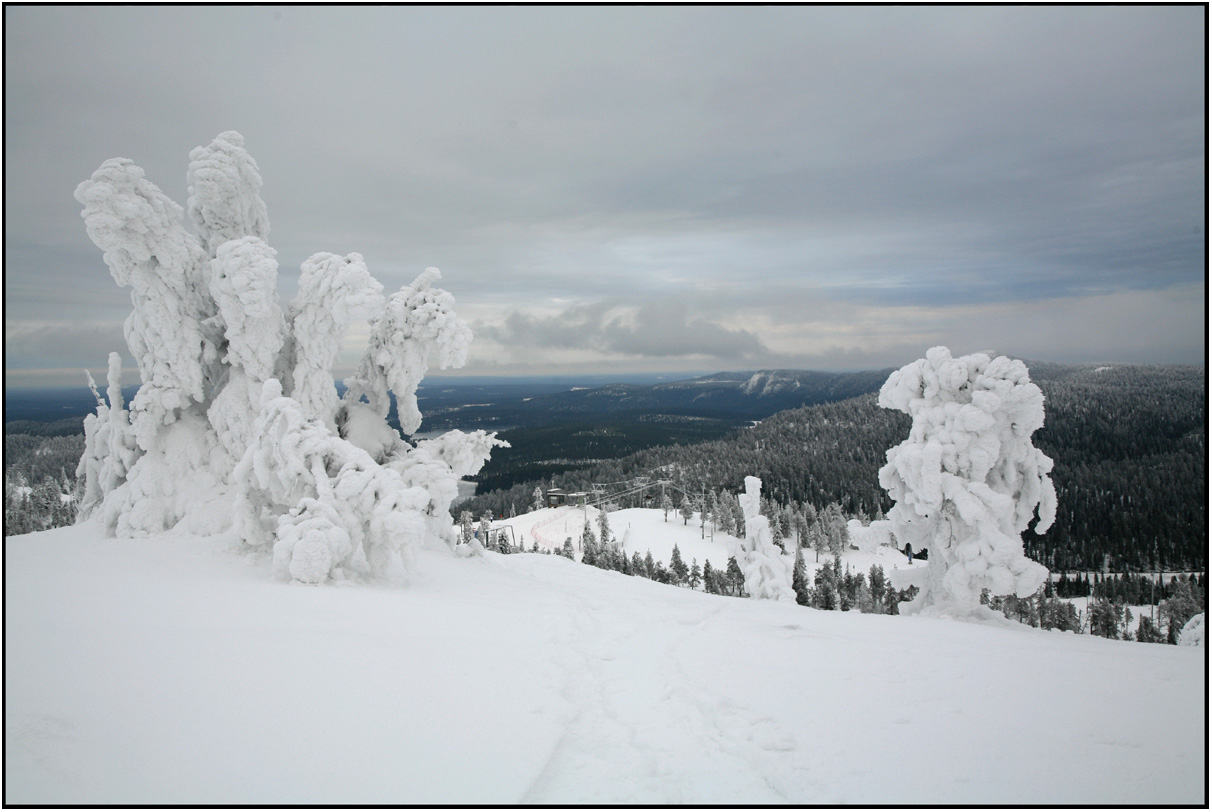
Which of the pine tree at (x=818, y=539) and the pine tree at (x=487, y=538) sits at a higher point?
the pine tree at (x=487, y=538)

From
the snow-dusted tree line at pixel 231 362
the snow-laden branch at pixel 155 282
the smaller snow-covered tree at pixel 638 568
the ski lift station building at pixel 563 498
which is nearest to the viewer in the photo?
the snow-dusted tree line at pixel 231 362

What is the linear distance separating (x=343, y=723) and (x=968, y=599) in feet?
46.1

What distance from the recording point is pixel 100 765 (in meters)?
3.83

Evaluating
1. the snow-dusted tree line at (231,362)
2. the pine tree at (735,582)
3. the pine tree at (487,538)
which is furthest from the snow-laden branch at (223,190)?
the pine tree at (735,582)

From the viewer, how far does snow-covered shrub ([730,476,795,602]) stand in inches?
914

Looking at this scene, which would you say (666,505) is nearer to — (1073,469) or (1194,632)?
(1194,632)

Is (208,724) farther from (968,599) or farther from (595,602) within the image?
(968,599)

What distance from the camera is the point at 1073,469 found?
122 meters

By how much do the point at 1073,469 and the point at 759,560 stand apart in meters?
138

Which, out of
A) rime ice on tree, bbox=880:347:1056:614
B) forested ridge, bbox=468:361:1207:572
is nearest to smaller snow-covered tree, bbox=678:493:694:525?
forested ridge, bbox=468:361:1207:572

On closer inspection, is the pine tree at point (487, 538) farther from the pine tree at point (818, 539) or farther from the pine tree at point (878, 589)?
the pine tree at point (818, 539)

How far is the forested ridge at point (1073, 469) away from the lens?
294 ft

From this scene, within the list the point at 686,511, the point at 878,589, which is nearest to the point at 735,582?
the point at 878,589

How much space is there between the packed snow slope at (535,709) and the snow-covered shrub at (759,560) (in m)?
14.3
